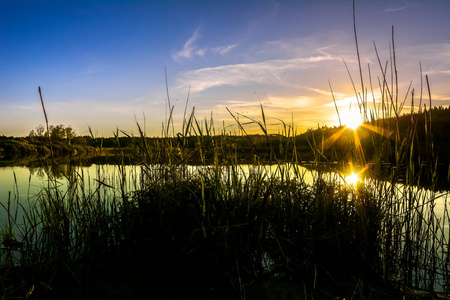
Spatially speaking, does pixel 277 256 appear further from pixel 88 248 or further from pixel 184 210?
pixel 88 248

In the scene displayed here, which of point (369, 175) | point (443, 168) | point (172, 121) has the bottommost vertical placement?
point (443, 168)

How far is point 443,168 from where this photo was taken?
38.3 feet

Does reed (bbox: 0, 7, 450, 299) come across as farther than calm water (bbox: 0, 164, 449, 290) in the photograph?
No

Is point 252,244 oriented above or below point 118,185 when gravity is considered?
below

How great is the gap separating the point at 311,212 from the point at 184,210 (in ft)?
4.21

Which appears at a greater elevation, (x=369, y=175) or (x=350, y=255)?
(x=369, y=175)

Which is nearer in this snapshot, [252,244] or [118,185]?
[252,244]

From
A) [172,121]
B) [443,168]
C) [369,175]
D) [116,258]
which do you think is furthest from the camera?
[443,168]

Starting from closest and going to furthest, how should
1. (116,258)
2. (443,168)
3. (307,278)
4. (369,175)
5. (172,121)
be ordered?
1. (307,278)
2. (116,258)
3. (369,175)
4. (172,121)
5. (443,168)

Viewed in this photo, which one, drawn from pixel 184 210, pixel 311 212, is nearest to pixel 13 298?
pixel 184 210

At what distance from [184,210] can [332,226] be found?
1.47m

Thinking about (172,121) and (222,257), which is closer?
(222,257)

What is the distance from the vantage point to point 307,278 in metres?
2.18

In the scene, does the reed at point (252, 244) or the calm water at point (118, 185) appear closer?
the reed at point (252, 244)
